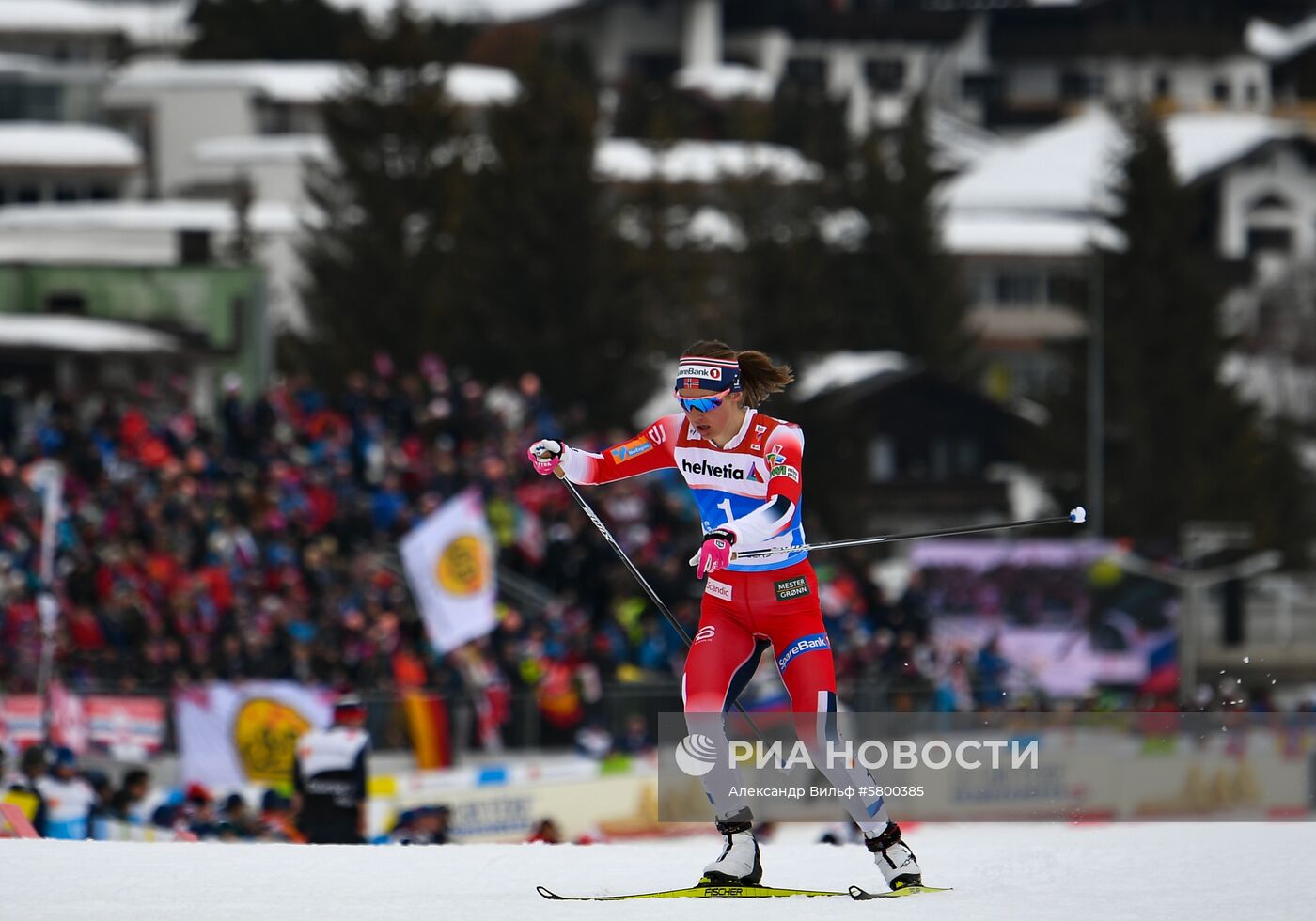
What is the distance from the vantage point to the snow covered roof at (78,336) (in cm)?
3788

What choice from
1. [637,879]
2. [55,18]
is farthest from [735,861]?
[55,18]

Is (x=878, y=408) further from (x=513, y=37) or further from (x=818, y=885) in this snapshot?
(x=818, y=885)

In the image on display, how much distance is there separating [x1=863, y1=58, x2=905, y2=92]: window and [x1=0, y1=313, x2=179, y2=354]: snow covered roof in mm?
55001

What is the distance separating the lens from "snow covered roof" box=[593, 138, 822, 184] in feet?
201

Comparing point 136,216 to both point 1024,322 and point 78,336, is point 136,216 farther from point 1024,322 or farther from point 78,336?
point 1024,322

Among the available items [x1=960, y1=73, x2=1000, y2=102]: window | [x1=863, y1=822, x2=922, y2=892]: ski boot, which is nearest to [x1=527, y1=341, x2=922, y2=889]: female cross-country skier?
[x1=863, y1=822, x2=922, y2=892]: ski boot

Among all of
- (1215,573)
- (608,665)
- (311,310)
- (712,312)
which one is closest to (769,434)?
(608,665)

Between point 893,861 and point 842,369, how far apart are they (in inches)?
1619

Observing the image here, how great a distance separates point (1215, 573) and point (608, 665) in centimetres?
1505

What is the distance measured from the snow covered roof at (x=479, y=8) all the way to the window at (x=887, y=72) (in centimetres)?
1251

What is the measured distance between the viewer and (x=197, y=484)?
21.3 m

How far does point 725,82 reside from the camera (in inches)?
3221

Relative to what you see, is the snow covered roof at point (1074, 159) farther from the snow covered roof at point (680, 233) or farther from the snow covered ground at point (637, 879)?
the snow covered ground at point (637, 879)

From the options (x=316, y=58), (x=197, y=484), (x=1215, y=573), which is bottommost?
(x=1215, y=573)
